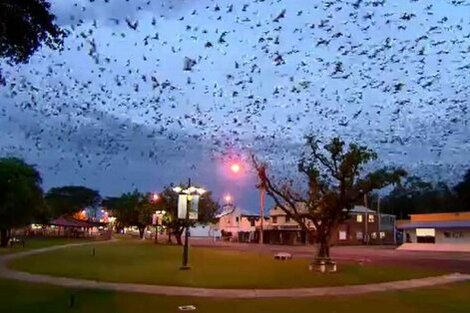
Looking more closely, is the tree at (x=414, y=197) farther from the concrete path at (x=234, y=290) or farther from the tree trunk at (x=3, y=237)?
the concrete path at (x=234, y=290)

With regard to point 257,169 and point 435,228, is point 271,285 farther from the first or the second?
point 435,228

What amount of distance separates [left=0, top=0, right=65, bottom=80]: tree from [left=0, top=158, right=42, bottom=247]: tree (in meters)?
51.1

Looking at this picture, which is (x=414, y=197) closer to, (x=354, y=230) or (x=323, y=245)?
(x=354, y=230)

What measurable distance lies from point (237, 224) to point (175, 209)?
63.2 meters

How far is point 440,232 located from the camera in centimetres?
7406

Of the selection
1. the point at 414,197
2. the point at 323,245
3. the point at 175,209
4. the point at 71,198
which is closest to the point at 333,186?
the point at 323,245

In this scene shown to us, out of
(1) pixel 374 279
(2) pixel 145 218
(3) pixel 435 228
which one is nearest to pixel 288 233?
(2) pixel 145 218

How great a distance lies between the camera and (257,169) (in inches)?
1451

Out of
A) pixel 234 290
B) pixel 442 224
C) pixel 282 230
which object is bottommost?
pixel 234 290

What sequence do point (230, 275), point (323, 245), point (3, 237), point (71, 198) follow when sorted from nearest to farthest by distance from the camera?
point (230, 275) → point (323, 245) → point (3, 237) → point (71, 198)

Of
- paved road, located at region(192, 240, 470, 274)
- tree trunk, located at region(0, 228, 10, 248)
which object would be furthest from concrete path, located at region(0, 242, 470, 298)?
tree trunk, located at region(0, 228, 10, 248)

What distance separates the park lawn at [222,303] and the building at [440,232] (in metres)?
49.2

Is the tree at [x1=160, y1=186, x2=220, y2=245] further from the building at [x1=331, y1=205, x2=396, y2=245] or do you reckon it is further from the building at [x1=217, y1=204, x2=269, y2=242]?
the building at [x1=217, y1=204, x2=269, y2=242]

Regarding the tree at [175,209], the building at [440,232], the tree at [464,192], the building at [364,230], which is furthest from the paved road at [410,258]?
the building at [364,230]
